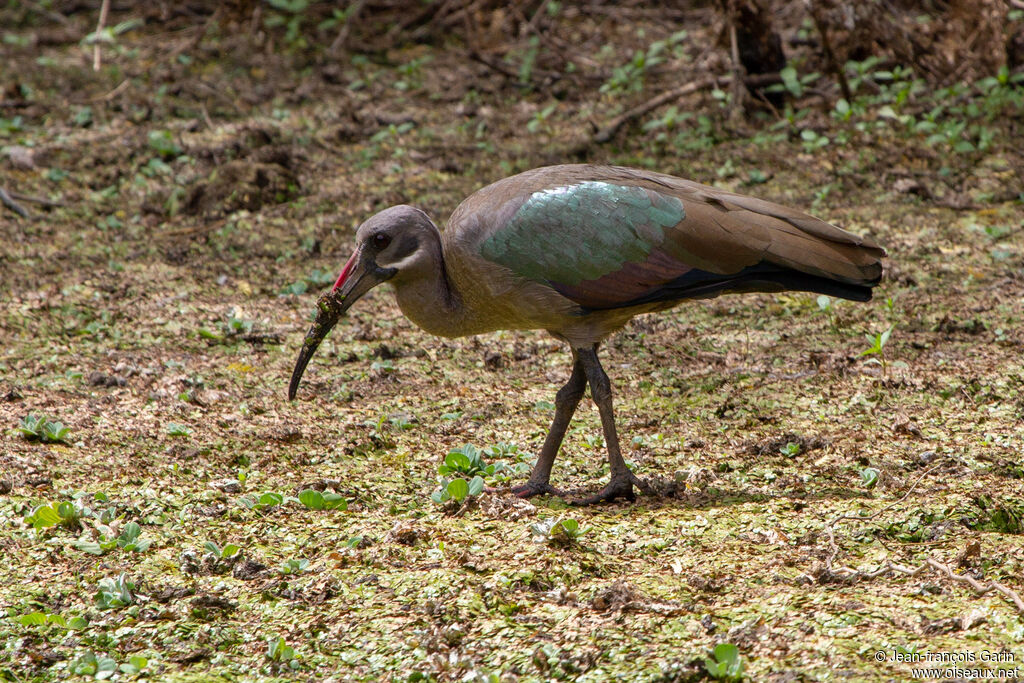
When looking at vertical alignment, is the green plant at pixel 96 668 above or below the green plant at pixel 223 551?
below

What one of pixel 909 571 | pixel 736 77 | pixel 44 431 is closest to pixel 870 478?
pixel 909 571

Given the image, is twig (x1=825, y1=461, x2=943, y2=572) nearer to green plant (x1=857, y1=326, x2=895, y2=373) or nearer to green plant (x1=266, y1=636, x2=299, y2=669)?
green plant (x1=857, y1=326, x2=895, y2=373)

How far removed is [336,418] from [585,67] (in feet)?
18.5

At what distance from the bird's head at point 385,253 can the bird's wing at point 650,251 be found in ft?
1.13

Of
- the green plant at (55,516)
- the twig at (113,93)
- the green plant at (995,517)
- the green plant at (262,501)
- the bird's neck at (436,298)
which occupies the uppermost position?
the twig at (113,93)

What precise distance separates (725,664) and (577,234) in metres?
1.91

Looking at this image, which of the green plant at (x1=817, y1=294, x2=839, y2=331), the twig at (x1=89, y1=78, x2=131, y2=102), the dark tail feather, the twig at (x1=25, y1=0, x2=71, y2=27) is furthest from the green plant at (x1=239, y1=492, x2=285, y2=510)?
the twig at (x1=25, y1=0, x2=71, y2=27)

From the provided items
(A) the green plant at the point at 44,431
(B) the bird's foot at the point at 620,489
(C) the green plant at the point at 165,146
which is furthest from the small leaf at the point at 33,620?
(C) the green plant at the point at 165,146

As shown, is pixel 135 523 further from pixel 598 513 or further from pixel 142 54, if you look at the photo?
pixel 142 54

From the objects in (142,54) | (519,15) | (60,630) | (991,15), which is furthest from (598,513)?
(142,54)

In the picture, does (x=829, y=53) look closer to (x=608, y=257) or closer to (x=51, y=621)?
(x=608, y=257)

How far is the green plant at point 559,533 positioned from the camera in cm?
390

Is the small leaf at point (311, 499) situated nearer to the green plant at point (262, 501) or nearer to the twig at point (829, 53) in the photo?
the green plant at point (262, 501)

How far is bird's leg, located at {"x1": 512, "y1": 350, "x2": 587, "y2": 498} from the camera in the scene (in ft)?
14.9
